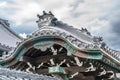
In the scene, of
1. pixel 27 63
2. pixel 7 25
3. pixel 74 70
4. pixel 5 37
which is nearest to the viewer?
pixel 74 70

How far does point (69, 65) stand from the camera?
8.35 metres

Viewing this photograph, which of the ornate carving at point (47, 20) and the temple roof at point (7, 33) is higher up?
the temple roof at point (7, 33)

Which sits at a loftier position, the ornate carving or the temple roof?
the temple roof

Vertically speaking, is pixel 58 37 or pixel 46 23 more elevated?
pixel 46 23

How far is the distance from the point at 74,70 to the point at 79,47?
47.1 inches

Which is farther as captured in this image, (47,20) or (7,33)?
(7,33)

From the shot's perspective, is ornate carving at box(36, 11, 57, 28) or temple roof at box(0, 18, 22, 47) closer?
ornate carving at box(36, 11, 57, 28)

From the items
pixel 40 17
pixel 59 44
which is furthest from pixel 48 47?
pixel 40 17

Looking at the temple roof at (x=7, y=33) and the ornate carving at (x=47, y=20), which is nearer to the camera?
the ornate carving at (x=47, y=20)

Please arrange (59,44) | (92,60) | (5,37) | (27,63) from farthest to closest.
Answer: (5,37) < (27,63) < (59,44) < (92,60)

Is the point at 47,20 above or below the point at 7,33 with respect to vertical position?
below

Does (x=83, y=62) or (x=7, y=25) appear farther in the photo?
(x=7, y=25)

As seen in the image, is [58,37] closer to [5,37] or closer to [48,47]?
[48,47]

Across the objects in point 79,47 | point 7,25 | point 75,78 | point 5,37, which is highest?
point 7,25
